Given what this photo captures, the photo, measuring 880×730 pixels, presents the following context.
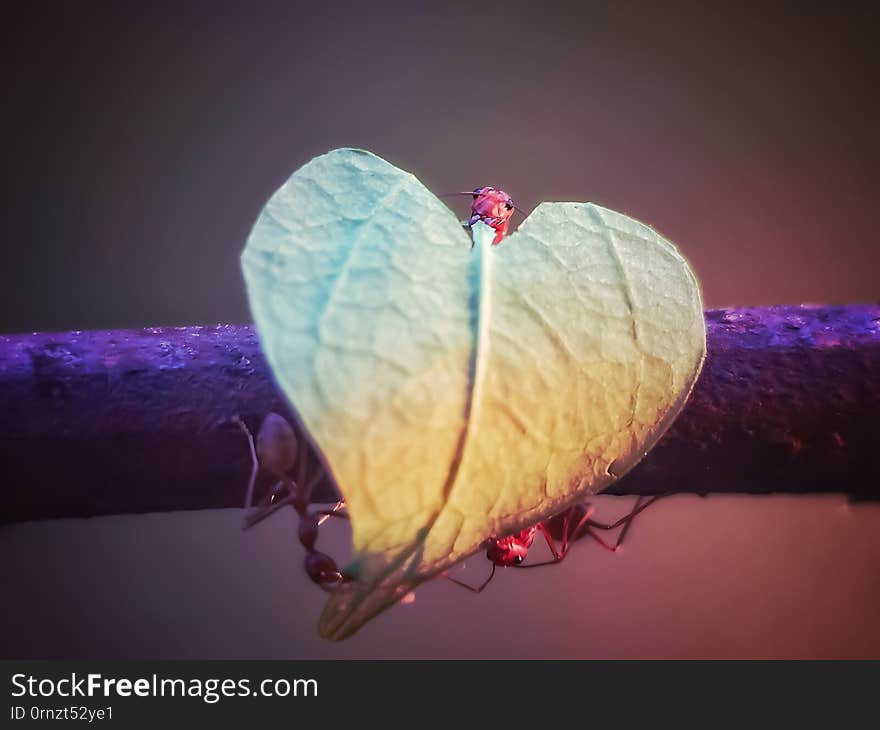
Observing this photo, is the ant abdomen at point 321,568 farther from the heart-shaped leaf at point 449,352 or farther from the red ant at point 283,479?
the heart-shaped leaf at point 449,352

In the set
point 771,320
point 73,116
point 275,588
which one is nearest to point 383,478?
point 771,320

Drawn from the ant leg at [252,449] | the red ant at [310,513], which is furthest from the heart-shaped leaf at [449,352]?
the ant leg at [252,449]

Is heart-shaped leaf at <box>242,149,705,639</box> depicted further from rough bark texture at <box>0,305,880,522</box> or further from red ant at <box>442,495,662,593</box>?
red ant at <box>442,495,662,593</box>

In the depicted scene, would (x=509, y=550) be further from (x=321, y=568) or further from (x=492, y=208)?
(x=492, y=208)

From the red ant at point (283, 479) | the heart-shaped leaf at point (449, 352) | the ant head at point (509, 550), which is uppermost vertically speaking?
the heart-shaped leaf at point (449, 352)

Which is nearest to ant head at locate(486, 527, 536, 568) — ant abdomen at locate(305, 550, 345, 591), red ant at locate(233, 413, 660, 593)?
red ant at locate(233, 413, 660, 593)

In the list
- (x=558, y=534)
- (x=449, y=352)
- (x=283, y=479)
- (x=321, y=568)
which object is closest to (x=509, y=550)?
(x=558, y=534)
